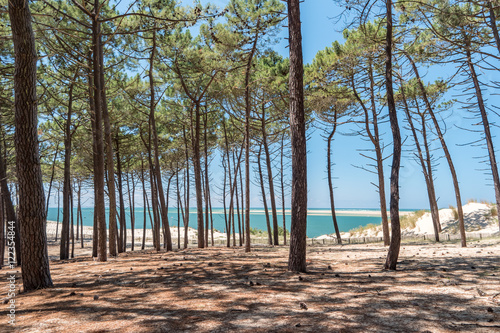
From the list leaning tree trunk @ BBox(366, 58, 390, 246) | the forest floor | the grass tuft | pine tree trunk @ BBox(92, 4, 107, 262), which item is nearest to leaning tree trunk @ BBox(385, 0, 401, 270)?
the forest floor

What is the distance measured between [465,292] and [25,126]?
638 cm

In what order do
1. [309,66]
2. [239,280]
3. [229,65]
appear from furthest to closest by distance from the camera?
1. [309,66]
2. [229,65]
3. [239,280]

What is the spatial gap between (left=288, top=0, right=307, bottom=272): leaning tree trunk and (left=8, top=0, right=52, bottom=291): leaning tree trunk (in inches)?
160

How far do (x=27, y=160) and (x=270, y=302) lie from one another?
399 centimetres

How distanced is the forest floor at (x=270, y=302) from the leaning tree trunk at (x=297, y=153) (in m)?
0.49

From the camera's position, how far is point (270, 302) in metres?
3.51

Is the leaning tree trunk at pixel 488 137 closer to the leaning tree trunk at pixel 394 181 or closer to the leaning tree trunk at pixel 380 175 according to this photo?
the leaning tree trunk at pixel 380 175

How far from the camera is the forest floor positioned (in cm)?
273

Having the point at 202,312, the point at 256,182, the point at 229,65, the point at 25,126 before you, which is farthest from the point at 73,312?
the point at 256,182

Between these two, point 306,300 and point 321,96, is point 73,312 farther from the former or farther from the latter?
point 321,96

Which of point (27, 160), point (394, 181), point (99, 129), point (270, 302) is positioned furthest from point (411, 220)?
point (27, 160)

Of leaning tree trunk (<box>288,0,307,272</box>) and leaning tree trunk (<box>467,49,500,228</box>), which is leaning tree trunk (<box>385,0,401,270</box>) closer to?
leaning tree trunk (<box>288,0,307,272</box>)

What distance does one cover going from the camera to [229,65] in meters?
12.1

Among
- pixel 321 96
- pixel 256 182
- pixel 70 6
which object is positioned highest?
pixel 70 6
